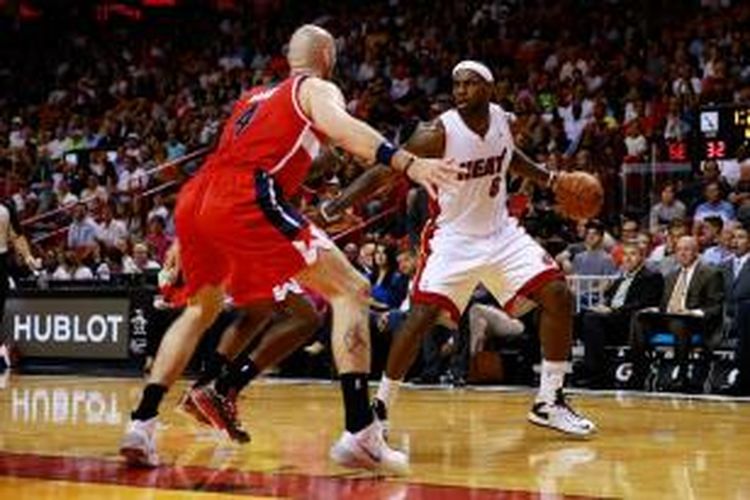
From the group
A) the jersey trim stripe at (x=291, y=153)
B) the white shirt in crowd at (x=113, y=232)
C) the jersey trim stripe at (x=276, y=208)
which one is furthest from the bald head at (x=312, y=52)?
the white shirt in crowd at (x=113, y=232)

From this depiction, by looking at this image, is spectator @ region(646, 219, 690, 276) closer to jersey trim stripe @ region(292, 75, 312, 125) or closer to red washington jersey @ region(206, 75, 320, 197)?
red washington jersey @ region(206, 75, 320, 197)

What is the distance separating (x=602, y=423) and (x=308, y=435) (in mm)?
1772

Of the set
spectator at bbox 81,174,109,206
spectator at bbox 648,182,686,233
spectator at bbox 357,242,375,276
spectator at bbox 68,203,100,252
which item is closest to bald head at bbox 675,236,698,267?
spectator at bbox 648,182,686,233

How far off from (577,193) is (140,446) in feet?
8.62

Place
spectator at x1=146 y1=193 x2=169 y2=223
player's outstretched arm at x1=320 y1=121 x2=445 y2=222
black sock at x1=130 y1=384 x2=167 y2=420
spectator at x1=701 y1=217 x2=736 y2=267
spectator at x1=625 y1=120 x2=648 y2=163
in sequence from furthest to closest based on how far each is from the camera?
spectator at x1=146 y1=193 x2=169 y2=223
spectator at x1=625 y1=120 x2=648 y2=163
spectator at x1=701 y1=217 x2=736 y2=267
player's outstretched arm at x1=320 y1=121 x2=445 y2=222
black sock at x1=130 y1=384 x2=167 y2=420

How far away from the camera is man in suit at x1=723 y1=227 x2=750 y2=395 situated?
1051 cm

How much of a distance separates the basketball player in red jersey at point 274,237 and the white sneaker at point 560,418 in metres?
1.77

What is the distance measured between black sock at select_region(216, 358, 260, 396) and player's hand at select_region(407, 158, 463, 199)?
2052 millimetres

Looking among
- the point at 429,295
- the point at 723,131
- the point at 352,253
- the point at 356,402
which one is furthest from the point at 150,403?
the point at 723,131

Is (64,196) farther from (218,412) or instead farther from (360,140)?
(360,140)

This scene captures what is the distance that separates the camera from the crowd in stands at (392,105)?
1309 centimetres

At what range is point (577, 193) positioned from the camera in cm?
711

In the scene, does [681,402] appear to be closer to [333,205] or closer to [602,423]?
[602,423]

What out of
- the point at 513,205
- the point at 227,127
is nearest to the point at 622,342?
the point at 513,205
